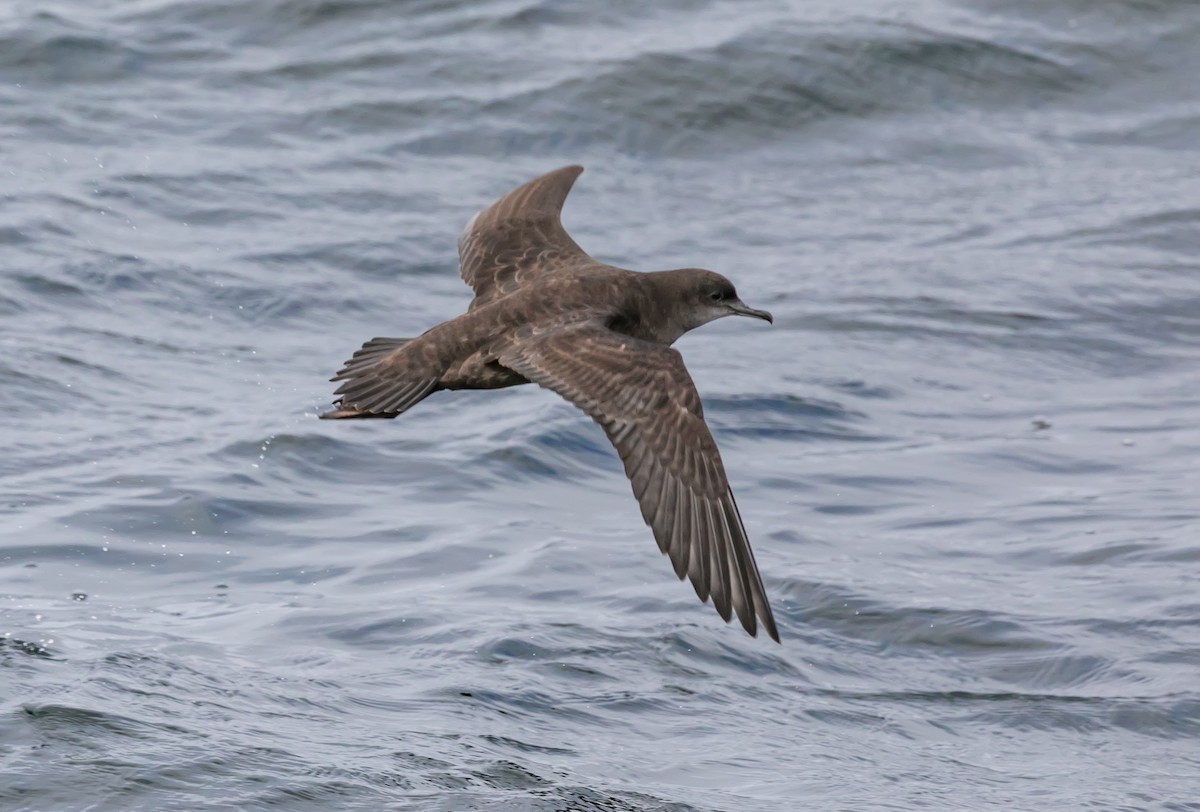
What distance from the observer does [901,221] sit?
12.9 m

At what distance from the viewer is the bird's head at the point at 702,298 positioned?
6836 millimetres

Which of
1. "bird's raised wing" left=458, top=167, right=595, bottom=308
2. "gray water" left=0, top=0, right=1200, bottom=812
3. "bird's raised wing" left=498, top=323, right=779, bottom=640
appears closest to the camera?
"bird's raised wing" left=498, top=323, right=779, bottom=640

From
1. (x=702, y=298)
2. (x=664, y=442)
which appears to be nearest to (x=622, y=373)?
(x=664, y=442)

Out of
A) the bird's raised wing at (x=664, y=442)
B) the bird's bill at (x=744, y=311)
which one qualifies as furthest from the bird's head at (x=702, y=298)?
the bird's raised wing at (x=664, y=442)

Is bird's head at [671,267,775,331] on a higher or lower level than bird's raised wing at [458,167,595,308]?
lower

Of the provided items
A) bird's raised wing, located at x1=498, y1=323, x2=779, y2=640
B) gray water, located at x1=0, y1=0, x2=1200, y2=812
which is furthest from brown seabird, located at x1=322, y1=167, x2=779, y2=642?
gray water, located at x1=0, y1=0, x2=1200, y2=812

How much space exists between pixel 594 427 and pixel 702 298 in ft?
9.84

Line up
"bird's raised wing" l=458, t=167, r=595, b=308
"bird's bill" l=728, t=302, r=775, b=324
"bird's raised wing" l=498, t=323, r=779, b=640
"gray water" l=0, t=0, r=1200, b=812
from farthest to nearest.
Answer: "bird's raised wing" l=458, t=167, r=595, b=308, "bird's bill" l=728, t=302, r=775, b=324, "gray water" l=0, t=0, r=1200, b=812, "bird's raised wing" l=498, t=323, r=779, b=640

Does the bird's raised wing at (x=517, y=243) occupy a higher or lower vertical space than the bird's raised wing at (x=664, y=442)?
higher

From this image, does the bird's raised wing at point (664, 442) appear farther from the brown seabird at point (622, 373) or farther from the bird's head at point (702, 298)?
the bird's head at point (702, 298)

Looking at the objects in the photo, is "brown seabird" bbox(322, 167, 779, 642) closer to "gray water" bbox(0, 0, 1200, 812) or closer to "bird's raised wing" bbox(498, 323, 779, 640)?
"bird's raised wing" bbox(498, 323, 779, 640)

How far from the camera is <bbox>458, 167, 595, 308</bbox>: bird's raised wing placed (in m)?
6.98

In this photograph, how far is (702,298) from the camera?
6879mm

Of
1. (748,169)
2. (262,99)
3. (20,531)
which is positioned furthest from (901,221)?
(20,531)
